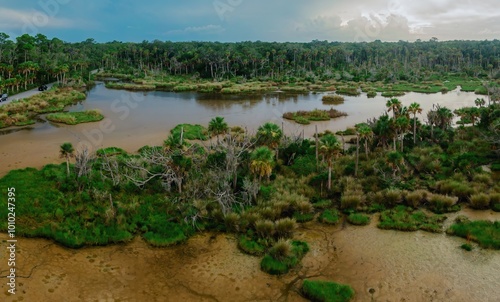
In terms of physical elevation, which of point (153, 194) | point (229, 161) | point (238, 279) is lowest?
point (238, 279)

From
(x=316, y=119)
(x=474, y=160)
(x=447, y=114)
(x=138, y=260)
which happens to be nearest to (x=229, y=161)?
(x=138, y=260)

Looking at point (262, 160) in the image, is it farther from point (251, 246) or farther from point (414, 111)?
point (414, 111)

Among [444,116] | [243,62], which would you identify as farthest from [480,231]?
[243,62]

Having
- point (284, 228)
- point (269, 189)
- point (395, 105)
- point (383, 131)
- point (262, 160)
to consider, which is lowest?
point (284, 228)

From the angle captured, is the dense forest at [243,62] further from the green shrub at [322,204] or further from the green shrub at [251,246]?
the green shrub at [251,246]

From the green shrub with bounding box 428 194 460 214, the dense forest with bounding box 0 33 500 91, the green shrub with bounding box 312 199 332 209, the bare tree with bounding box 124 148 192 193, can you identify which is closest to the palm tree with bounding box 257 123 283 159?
the bare tree with bounding box 124 148 192 193

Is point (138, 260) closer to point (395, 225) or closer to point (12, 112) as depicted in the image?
point (395, 225)

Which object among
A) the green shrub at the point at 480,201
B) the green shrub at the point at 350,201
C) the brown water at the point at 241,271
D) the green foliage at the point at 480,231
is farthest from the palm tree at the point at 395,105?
the brown water at the point at 241,271
